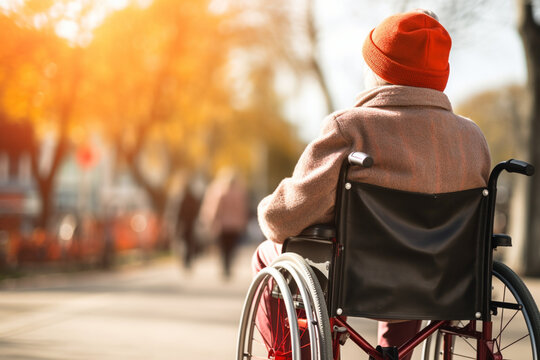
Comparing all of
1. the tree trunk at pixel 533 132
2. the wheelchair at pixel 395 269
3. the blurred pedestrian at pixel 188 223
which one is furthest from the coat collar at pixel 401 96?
the blurred pedestrian at pixel 188 223

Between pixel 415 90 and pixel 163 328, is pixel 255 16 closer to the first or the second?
pixel 163 328

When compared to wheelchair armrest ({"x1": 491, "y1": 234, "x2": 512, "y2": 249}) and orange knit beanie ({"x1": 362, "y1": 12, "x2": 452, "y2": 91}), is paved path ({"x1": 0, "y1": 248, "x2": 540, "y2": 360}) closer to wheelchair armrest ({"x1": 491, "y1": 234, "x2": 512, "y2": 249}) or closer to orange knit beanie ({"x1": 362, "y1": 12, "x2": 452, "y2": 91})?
wheelchair armrest ({"x1": 491, "y1": 234, "x2": 512, "y2": 249})

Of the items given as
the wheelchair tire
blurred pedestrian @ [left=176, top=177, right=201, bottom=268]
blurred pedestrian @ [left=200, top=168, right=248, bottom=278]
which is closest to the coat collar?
the wheelchair tire

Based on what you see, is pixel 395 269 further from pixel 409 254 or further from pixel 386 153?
pixel 386 153

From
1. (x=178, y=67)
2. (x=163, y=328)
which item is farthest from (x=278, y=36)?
(x=163, y=328)

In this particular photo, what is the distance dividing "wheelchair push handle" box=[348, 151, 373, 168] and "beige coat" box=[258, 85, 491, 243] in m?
0.11

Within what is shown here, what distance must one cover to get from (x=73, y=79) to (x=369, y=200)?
53.4 ft

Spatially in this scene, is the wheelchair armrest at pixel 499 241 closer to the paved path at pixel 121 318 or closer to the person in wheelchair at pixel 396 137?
the person in wheelchair at pixel 396 137

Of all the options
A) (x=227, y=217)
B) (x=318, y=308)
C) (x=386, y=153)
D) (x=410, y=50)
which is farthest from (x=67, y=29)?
(x=318, y=308)

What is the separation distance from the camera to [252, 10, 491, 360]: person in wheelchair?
12.0 ft

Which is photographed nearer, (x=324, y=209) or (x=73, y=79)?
(x=324, y=209)

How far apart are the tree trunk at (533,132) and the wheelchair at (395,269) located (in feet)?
36.4

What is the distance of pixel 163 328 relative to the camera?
841cm

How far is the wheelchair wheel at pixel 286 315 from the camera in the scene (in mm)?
3484
